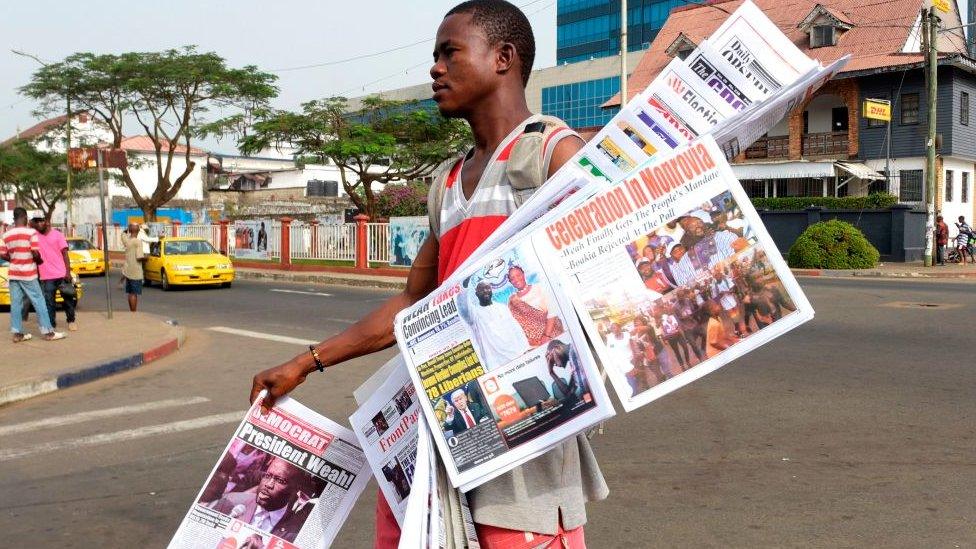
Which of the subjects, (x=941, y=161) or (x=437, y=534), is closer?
(x=437, y=534)

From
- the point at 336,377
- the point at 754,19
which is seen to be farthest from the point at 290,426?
the point at 336,377

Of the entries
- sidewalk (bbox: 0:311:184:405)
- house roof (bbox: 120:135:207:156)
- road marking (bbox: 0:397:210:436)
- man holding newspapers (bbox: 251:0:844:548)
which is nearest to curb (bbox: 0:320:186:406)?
sidewalk (bbox: 0:311:184:405)

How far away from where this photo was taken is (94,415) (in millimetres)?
7344

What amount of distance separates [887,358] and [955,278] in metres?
15.4

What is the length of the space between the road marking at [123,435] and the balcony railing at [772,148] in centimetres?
3044

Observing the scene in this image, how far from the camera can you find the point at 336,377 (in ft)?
28.8

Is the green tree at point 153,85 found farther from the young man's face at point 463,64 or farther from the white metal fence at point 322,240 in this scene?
the young man's face at point 463,64

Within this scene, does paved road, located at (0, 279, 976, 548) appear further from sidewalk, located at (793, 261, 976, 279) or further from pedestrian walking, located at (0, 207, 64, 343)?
sidewalk, located at (793, 261, 976, 279)

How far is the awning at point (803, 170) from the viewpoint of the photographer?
3161cm

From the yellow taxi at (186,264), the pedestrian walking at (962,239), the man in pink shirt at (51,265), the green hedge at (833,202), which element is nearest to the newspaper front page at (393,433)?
the man in pink shirt at (51,265)

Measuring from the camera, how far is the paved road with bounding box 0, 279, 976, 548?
426 centimetres

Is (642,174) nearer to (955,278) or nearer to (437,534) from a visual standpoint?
(437,534)

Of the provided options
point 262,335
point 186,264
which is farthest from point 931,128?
point 262,335

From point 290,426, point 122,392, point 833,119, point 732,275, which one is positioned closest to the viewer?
point 732,275
